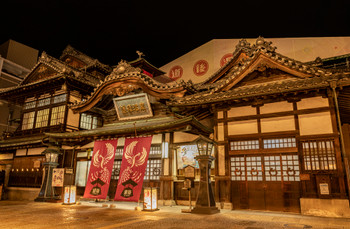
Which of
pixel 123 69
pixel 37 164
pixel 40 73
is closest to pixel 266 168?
pixel 123 69

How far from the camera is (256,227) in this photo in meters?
7.34

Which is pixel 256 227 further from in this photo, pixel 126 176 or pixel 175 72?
pixel 175 72

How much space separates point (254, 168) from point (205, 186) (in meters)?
2.73

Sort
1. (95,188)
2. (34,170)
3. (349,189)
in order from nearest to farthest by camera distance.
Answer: (349,189) < (95,188) < (34,170)

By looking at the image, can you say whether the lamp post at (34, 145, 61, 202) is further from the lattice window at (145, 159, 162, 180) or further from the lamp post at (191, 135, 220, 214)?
the lamp post at (191, 135, 220, 214)

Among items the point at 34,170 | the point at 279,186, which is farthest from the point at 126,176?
the point at 34,170

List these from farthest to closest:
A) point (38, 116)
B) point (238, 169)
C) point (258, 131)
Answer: point (38, 116) → point (238, 169) → point (258, 131)

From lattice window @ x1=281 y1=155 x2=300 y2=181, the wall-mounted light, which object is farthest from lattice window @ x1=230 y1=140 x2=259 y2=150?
the wall-mounted light

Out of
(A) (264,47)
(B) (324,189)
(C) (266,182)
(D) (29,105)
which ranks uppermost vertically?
(A) (264,47)

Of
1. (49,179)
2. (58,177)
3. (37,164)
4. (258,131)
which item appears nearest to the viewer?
(258,131)

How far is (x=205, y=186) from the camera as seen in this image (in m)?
10.7

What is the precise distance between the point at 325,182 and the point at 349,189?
81cm

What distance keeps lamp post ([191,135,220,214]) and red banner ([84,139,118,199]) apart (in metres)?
5.79

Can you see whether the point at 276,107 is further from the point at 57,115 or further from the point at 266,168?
the point at 57,115
